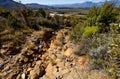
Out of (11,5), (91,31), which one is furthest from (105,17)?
(11,5)

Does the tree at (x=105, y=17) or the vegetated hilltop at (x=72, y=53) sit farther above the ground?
the tree at (x=105, y=17)

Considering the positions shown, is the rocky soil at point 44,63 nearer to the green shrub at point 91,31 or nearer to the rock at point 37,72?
the rock at point 37,72

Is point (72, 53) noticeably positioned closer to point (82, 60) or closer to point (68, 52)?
point (68, 52)

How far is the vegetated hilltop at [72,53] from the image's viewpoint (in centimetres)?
529

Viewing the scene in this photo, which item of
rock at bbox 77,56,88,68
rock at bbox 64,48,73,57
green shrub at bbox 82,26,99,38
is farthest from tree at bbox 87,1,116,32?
rock at bbox 77,56,88,68

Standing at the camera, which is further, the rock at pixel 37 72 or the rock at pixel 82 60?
the rock at pixel 37 72

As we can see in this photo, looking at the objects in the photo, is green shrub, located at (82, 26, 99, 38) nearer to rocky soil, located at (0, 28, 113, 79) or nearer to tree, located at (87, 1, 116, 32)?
tree, located at (87, 1, 116, 32)

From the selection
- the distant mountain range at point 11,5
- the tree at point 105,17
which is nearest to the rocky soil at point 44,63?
the tree at point 105,17

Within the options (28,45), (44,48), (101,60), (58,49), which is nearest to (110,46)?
(101,60)

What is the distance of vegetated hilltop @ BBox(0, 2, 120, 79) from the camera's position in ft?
17.3

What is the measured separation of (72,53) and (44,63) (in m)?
1.08

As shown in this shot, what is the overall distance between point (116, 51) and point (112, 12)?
300 centimetres

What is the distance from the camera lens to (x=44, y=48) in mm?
8797

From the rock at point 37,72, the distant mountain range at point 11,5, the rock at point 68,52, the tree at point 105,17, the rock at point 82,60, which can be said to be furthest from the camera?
the distant mountain range at point 11,5
